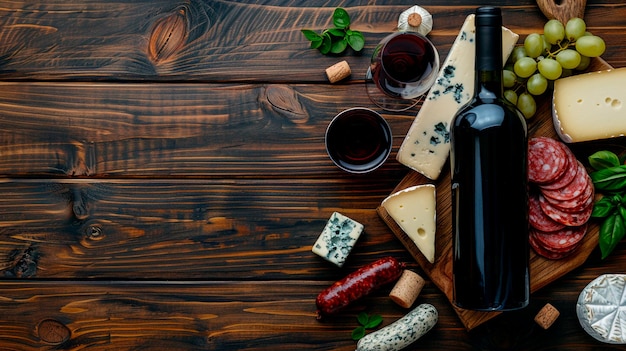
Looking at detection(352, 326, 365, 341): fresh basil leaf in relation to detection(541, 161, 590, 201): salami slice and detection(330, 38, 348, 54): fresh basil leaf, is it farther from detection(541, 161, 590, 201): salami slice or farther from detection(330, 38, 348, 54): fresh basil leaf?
detection(330, 38, 348, 54): fresh basil leaf

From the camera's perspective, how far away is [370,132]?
4.66 feet

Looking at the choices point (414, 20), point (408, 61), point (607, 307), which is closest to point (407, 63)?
point (408, 61)

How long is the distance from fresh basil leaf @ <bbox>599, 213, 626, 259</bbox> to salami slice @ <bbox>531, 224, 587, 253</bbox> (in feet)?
0.15

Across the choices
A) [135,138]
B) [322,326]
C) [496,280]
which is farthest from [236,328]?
[496,280]

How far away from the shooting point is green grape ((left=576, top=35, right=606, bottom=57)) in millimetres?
1365

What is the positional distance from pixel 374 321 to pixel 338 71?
0.59 metres

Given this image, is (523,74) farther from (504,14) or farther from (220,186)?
(220,186)

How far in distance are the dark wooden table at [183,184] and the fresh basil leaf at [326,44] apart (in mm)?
19

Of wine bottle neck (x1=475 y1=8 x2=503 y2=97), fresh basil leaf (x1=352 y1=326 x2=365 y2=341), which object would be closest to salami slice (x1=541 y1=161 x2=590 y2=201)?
wine bottle neck (x1=475 y1=8 x2=503 y2=97)

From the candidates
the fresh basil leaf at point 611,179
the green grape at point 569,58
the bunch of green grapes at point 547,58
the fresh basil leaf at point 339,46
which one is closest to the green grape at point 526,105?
the bunch of green grapes at point 547,58

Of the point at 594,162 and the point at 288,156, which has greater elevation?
the point at 288,156

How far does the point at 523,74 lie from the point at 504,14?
0.18 meters

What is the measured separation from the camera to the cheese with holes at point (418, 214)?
56.6 inches

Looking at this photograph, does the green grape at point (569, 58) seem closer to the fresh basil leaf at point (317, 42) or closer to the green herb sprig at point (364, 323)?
the fresh basil leaf at point (317, 42)
